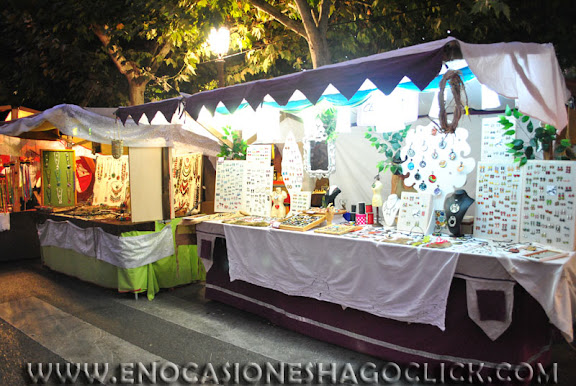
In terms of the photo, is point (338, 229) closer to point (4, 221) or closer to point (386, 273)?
point (386, 273)

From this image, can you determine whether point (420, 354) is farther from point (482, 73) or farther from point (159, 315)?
point (159, 315)

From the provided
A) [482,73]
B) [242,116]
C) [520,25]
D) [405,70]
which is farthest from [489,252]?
[520,25]

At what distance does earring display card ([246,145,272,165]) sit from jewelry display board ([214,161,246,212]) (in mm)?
158

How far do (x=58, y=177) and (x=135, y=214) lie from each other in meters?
3.90

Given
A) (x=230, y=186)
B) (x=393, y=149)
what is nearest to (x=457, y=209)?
(x=393, y=149)

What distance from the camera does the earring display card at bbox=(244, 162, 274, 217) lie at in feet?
17.4

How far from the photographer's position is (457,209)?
383 cm

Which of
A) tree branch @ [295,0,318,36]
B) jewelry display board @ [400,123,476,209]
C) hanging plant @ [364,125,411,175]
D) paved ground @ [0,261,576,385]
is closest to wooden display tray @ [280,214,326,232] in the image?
hanging plant @ [364,125,411,175]

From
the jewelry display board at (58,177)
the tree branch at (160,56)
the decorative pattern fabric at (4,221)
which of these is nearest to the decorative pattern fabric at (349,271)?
the jewelry display board at (58,177)

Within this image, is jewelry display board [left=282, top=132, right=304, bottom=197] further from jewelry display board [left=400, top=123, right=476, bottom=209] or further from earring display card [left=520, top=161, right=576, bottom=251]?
earring display card [left=520, top=161, right=576, bottom=251]

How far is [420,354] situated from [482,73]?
7.70 ft

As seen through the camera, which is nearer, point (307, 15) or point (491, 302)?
point (491, 302)

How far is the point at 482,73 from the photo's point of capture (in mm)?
3086

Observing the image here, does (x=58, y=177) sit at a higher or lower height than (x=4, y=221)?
higher
